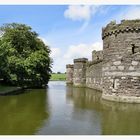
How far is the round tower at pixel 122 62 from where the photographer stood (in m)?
21.1

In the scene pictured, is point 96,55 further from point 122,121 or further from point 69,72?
point 122,121

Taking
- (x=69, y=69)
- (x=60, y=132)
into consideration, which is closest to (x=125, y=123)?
(x=60, y=132)

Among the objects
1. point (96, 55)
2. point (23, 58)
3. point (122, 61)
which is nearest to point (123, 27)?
point (122, 61)

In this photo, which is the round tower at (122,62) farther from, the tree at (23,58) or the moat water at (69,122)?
the tree at (23,58)

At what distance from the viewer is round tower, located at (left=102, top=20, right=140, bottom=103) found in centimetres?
2108

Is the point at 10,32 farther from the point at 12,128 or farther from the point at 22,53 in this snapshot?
the point at 12,128

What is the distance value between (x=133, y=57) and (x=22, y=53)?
2296cm

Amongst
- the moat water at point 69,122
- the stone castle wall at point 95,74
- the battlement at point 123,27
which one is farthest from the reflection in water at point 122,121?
the stone castle wall at point 95,74

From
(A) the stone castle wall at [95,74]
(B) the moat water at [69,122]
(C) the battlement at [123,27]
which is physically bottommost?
(B) the moat water at [69,122]

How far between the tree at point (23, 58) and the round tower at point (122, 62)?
14583 millimetres

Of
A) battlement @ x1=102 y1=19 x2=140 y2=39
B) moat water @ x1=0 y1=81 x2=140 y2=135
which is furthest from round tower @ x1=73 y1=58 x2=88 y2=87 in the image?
moat water @ x1=0 y1=81 x2=140 y2=135

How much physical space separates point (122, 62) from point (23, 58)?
20135 millimetres

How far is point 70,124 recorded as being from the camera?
1291cm

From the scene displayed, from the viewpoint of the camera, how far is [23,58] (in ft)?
129
